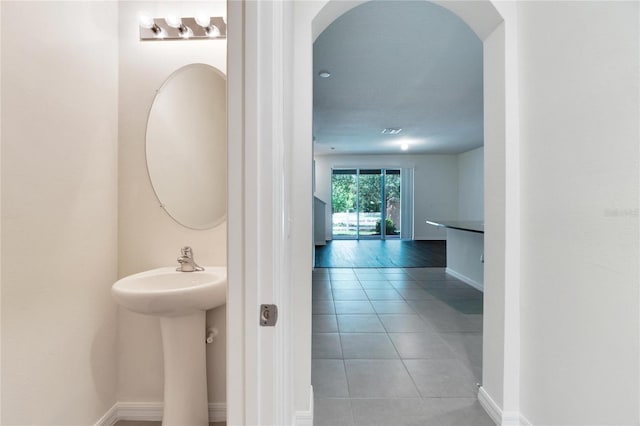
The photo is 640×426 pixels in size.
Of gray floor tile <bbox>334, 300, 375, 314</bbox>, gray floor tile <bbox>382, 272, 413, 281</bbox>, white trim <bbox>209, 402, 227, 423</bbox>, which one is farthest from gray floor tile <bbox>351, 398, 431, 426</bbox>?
gray floor tile <bbox>382, 272, 413, 281</bbox>

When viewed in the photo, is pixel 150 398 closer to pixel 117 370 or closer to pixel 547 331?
pixel 117 370

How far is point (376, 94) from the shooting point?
13.8ft

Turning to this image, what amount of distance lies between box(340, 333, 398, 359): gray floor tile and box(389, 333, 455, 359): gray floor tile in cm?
7

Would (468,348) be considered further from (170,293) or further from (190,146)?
(190,146)

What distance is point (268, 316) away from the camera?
0.73m

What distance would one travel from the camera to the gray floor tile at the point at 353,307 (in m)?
3.32

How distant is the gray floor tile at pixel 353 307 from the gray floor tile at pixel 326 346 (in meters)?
0.61

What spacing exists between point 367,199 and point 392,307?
20.9 feet

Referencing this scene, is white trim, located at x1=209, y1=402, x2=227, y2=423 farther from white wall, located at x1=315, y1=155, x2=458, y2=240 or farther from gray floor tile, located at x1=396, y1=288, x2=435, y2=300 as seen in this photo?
white wall, located at x1=315, y1=155, x2=458, y2=240

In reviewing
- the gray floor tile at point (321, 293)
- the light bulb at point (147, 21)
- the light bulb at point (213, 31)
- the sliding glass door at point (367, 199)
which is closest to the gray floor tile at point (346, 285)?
the gray floor tile at point (321, 293)

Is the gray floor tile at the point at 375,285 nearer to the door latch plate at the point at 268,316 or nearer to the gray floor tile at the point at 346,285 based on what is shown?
the gray floor tile at the point at 346,285

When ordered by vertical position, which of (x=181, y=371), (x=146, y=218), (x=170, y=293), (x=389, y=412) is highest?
(x=146, y=218)

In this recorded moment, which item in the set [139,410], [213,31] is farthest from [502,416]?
[213,31]

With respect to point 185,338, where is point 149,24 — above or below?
above
